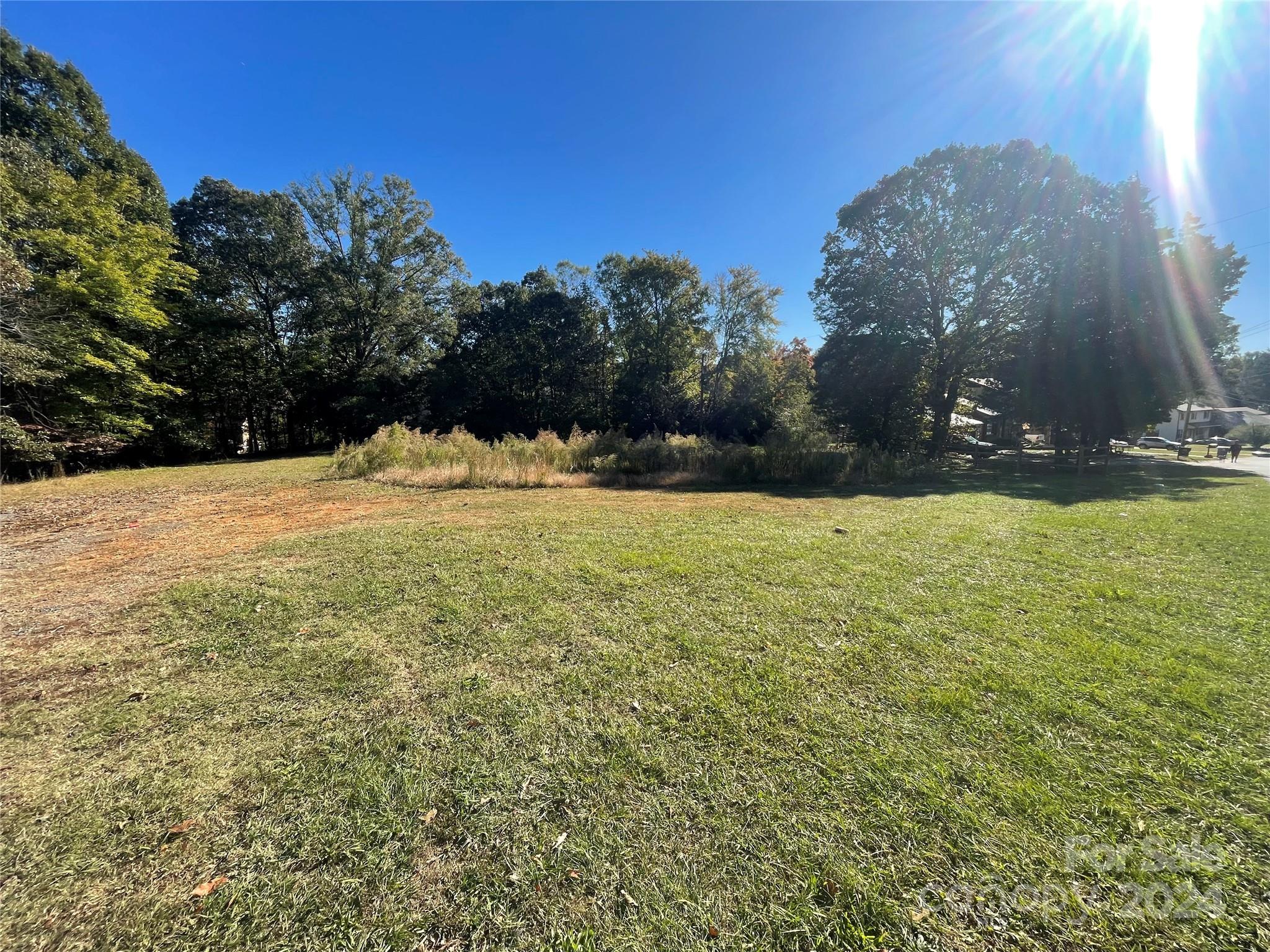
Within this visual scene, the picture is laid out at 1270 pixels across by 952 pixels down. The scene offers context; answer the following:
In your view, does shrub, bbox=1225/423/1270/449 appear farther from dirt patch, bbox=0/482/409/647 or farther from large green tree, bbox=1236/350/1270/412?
dirt patch, bbox=0/482/409/647

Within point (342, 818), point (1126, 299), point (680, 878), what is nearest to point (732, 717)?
point (680, 878)

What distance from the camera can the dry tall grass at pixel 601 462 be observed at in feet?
35.1

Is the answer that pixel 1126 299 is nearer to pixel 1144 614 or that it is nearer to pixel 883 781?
pixel 1144 614

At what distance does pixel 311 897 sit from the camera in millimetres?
1456

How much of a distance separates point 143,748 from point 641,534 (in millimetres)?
4581

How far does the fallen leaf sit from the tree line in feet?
50.3

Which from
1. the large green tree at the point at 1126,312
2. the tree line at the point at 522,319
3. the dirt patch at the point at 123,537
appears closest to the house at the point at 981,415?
the tree line at the point at 522,319

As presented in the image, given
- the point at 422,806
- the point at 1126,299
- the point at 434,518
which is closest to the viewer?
the point at 422,806

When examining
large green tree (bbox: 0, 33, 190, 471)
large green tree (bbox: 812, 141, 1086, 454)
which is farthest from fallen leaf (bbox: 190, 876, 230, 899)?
large green tree (bbox: 812, 141, 1086, 454)

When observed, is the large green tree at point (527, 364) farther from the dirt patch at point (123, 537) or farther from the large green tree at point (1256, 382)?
the large green tree at point (1256, 382)

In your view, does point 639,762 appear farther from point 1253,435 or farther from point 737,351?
point 1253,435

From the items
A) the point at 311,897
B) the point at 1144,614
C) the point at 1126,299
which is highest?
the point at 1126,299

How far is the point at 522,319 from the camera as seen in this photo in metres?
26.7

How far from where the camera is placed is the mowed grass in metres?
1.41
